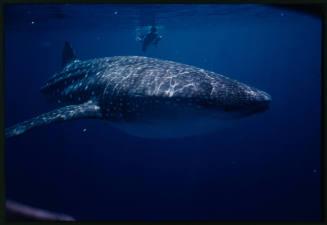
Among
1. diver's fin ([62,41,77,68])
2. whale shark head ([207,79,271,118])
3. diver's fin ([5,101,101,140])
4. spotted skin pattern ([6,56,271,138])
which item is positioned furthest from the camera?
diver's fin ([62,41,77,68])

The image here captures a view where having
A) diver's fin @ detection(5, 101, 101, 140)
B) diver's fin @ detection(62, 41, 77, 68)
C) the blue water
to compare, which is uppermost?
diver's fin @ detection(62, 41, 77, 68)

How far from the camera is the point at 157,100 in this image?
637 centimetres

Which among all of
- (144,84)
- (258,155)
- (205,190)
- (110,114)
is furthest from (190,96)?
(258,155)

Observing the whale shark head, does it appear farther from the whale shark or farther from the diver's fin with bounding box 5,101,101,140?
the diver's fin with bounding box 5,101,101,140

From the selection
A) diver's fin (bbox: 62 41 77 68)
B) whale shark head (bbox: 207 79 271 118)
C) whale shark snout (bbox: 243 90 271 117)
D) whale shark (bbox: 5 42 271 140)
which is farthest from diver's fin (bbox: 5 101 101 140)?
diver's fin (bbox: 62 41 77 68)

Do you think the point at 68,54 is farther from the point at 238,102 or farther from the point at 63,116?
the point at 238,102

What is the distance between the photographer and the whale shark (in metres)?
5.72

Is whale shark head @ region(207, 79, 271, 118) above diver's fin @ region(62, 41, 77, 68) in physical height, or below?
below

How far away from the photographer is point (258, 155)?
21781 mm

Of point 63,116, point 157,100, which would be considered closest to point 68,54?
point 63,116

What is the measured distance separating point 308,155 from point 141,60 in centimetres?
2117

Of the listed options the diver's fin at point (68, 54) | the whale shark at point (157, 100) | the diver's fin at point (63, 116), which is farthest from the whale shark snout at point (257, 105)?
the diver's fin at point (68, 54)

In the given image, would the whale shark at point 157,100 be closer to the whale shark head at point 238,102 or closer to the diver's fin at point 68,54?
the whale shark head at point 238,102

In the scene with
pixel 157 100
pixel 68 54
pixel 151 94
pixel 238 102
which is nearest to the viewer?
pixel 238 102
